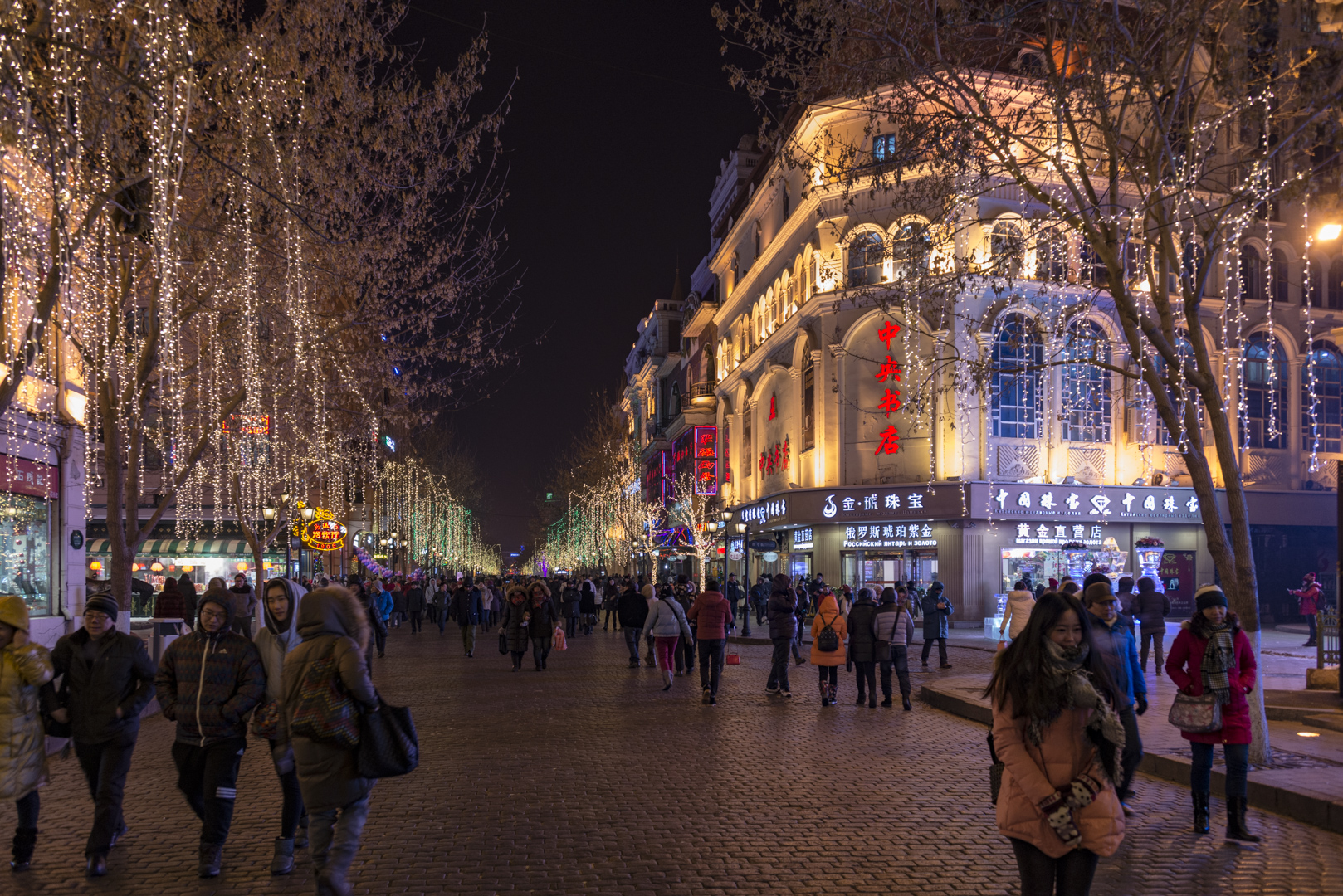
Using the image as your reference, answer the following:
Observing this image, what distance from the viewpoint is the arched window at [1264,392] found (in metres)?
35.1

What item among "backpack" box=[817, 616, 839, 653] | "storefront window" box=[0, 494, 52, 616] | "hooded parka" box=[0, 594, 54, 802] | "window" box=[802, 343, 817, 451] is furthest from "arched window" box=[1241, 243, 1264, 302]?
"hooded parka" box=[0, 594, 54, 802]

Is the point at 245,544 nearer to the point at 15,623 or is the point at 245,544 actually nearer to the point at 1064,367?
Result: the point at 1064,367

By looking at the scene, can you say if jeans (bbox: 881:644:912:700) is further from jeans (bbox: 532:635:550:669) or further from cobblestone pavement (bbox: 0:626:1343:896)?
jeans (bbox: 532:635:550:669)

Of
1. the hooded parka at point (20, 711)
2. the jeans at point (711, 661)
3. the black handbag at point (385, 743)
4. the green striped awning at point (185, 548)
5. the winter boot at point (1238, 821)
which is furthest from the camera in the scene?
the green striped awning at point (185, 548)

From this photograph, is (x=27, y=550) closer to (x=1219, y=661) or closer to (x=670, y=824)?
(x=670, y=824)

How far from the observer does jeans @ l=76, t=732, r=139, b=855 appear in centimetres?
613

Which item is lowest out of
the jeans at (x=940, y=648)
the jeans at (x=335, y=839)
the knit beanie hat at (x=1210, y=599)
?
the jeans at (x=940, y=648)

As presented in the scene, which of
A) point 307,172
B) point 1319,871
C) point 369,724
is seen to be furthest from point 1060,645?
point 307,172

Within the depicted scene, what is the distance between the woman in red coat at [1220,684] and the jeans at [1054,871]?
359 cm

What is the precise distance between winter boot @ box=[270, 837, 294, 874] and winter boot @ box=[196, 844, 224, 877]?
314 millimetres

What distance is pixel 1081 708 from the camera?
13.1ft

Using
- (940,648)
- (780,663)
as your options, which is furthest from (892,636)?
(940,648)

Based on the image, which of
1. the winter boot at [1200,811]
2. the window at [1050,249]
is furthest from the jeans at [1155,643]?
the winter boot at [1200,811]

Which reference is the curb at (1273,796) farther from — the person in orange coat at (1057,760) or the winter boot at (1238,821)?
the person in orange coat at (1057,760)
